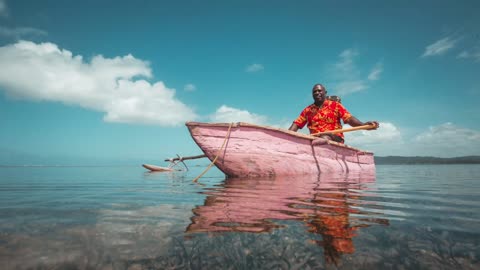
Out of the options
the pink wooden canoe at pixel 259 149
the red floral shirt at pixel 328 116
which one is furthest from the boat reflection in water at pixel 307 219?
the red floral shirt at pixel 328 116

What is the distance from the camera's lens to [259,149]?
5.72 metres

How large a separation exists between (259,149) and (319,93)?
3.10 meters

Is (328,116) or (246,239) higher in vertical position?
(328,116)

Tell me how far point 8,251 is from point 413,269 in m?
1.84

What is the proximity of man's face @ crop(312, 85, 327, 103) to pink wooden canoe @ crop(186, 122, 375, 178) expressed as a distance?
5.18ft

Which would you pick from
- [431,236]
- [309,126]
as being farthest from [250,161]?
[431,236]

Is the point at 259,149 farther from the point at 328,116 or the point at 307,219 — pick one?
the point at 307,219

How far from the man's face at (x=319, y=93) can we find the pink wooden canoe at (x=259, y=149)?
1578 mm

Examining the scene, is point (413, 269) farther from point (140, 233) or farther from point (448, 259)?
point (140, 233)

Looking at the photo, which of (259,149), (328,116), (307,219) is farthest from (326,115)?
(307,219)

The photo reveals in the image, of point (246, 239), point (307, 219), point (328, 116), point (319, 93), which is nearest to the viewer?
point (246, 239)

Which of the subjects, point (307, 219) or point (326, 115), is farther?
point (326, 115)

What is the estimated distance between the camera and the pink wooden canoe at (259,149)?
559cm

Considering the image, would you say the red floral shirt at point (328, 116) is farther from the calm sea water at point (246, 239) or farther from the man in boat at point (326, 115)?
the calm sea water at point (246, 239)
